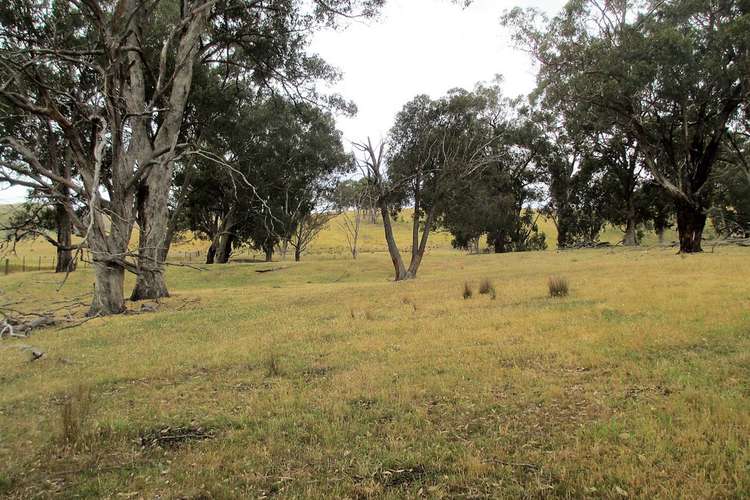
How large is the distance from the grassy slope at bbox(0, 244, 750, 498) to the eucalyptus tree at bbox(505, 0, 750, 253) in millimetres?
14255

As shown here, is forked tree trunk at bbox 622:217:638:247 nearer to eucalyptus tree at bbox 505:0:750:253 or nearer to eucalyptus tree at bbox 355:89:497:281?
eucalyptus tree at bbox 505:0:750:253

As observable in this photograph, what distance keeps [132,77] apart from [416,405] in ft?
50.8

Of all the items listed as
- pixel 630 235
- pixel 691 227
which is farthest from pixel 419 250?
pixel 630 235

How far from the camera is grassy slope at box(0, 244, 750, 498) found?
3756 millimetres

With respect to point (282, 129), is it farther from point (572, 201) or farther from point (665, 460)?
point (665, 460)

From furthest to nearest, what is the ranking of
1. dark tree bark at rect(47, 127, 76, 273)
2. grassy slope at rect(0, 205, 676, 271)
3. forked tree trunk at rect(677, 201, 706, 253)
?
grassy slope at rect(0, 205, 676, 271), forked tree trunk at rect(677, 201, 706, 253), dark tree bark at rect(47, 127, 76, 273)

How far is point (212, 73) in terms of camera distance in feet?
74.0

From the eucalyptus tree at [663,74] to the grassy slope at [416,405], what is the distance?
1426 cm

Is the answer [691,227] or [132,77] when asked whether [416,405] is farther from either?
[691,227]

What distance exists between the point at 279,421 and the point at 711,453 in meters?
3.73

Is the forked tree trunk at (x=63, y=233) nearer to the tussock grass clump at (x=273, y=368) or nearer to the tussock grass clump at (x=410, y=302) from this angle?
the tussock grass clump at (x=410, y=302)

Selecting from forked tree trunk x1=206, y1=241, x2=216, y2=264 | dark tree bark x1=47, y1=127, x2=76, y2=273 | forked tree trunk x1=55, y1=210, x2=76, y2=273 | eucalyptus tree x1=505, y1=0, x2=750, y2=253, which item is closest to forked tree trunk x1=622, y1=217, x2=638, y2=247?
eucalyptus tree x1=505, y1=0, x2=750, y2=253

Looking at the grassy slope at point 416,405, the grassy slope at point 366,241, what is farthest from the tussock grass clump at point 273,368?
the grassy slope at point 366,241

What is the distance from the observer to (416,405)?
5250mm
